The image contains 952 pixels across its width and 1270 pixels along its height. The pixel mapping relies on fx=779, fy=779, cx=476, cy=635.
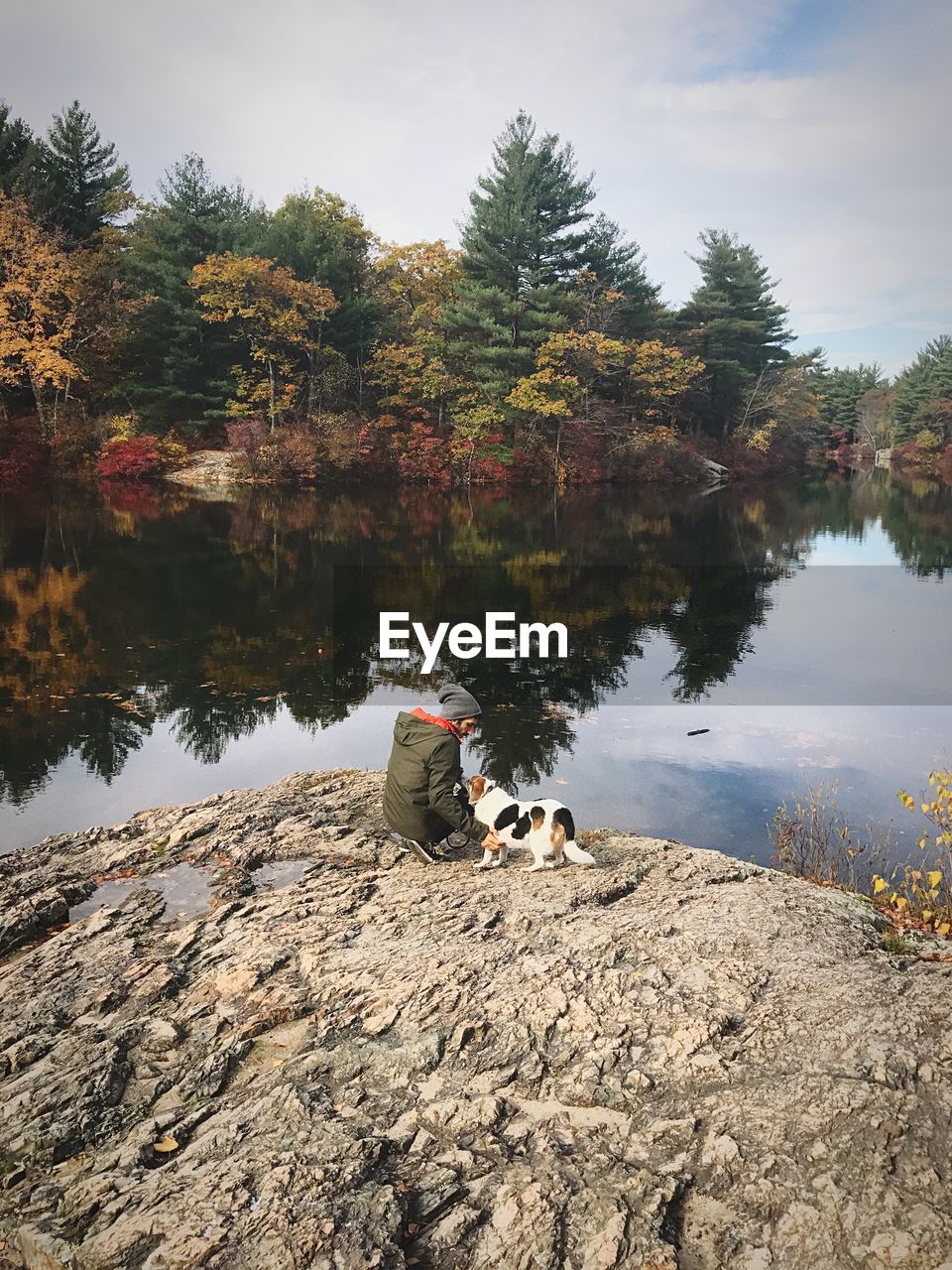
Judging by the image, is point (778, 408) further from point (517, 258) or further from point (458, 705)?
point (458, 705)

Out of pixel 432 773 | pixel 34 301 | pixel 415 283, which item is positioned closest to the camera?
pixel 432 773

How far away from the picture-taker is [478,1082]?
3.51 m

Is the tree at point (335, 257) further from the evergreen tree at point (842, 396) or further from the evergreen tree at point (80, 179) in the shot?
the evergreen tree at point (842, 396)

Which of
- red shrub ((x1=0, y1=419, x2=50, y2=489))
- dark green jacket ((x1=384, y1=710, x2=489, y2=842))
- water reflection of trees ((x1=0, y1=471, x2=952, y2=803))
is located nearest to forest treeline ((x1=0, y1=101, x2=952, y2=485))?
red shrub ((x1=0, y1=419, x2=50, y2=489))

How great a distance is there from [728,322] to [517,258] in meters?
20.5

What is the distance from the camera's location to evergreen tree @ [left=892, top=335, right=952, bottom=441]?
8262cm

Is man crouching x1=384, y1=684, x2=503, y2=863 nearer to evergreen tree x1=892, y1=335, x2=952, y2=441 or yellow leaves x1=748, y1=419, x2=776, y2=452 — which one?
yellow leaves x1=748, y1=419, x2=776, y2=452

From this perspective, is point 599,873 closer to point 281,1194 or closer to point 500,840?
point 500,840

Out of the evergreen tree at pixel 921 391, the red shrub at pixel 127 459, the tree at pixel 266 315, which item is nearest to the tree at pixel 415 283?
the tree at pixel 266 315

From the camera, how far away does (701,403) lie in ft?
199

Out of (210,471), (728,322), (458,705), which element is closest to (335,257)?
(210,471)

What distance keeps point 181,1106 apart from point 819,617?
59.4 feet

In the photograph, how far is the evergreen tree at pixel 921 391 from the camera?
271ft

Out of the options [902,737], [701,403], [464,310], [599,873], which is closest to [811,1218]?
[599,873]
